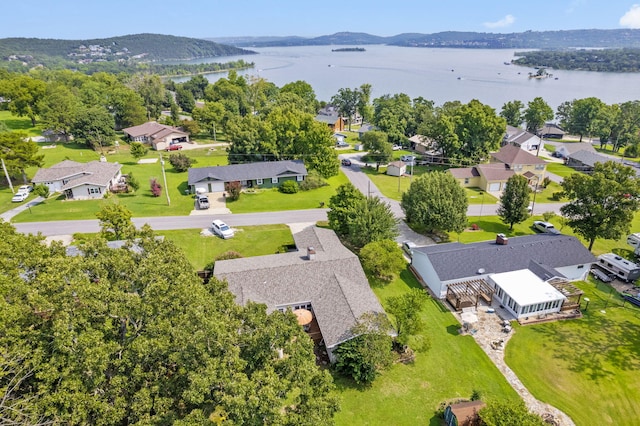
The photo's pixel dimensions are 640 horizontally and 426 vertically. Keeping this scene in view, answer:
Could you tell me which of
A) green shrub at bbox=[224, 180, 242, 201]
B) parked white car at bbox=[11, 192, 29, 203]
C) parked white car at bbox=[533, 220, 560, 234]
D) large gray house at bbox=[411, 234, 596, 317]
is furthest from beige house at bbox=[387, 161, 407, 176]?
parked white car at bbox=[11, 192, 29, 203]

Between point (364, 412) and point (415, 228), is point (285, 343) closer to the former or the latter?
point (364, 412)

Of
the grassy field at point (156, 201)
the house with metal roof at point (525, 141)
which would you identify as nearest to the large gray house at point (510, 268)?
the grassy field at point (156, 201)

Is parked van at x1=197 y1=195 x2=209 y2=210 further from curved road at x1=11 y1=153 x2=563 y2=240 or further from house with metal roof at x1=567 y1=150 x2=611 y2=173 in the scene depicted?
house with metal roof at x1=567 y1=150 x2=611 y2=173

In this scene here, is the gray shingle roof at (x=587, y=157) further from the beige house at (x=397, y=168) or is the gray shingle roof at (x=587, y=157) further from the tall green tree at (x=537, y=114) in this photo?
the beige house at (x=397, y=168)

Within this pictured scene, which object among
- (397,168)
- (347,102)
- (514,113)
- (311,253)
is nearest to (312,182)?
(397,168)

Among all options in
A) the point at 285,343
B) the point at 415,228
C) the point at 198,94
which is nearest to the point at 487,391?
the point at 285,343

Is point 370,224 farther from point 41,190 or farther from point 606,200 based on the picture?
point 41,190
